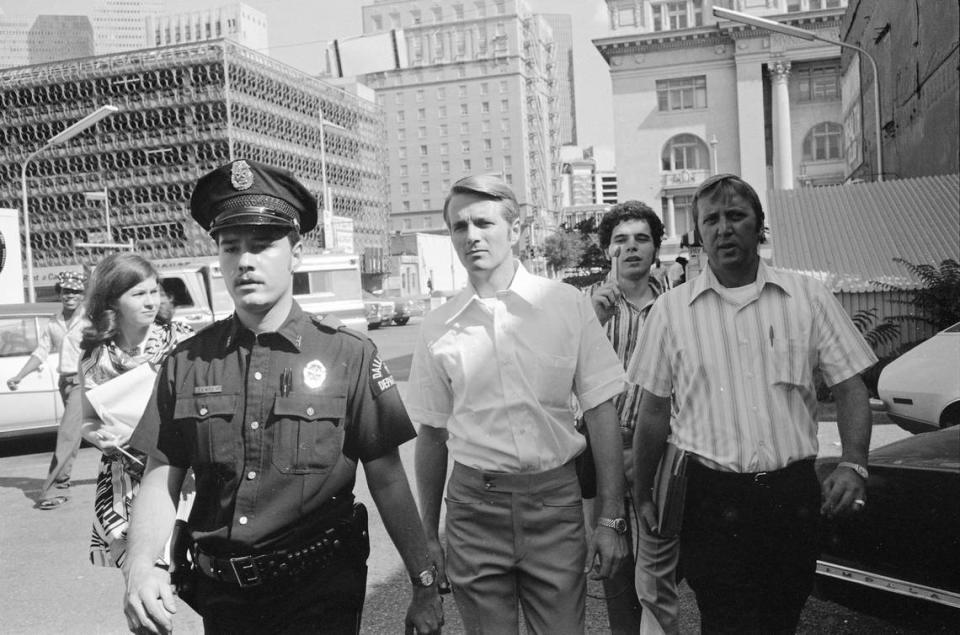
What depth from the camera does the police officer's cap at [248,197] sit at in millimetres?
2521

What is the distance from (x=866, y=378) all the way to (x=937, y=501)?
8030mm

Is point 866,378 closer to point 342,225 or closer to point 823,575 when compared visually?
point 823,575

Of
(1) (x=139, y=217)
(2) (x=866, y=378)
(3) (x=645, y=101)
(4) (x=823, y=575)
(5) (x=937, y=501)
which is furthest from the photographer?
(1) (x=139, y=217)

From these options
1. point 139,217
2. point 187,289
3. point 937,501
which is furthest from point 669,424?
point 139,217

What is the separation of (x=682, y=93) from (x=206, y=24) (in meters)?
105

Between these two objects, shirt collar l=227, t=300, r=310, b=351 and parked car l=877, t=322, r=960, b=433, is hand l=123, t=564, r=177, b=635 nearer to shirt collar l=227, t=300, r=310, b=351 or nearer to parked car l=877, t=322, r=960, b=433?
shirt collar l=227, t=300, r=310, b=351

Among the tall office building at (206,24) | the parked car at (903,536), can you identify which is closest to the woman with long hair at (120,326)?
the parked car at (903,536)

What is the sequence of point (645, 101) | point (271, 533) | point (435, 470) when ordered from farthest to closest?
point (645, 101)
point (435, 470)
point (271, 533)

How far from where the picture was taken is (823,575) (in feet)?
12.8

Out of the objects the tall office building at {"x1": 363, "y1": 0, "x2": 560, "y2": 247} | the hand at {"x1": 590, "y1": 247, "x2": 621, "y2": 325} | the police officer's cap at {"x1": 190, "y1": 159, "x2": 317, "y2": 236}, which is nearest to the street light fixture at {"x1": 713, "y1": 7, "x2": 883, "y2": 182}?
the hand at {"x1": 590, "y1": 247, "x2": 621, "y2": 325}

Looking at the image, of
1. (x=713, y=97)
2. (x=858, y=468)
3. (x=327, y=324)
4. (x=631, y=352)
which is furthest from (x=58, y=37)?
(x=858, y=468)

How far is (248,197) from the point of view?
2.54m

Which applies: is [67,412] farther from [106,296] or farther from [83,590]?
[106,296]

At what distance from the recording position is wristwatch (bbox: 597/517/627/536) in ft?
9.27
